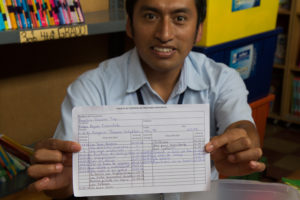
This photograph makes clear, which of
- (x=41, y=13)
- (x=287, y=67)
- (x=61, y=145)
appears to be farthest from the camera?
(x=287, y=67)

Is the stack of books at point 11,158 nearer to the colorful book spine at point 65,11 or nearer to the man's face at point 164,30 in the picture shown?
the colorful book spine at point 65,11

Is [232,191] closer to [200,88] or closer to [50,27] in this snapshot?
[200,88]

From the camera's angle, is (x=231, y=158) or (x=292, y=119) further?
(x=292, y=119)

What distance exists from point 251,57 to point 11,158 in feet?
4.83

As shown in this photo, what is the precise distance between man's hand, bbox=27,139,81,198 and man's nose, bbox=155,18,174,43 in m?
0.44

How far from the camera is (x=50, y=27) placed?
149 centimetres

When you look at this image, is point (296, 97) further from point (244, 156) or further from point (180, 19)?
point (244, 156)

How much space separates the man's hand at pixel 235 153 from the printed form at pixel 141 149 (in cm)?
7

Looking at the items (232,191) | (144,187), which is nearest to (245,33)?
(232,191)

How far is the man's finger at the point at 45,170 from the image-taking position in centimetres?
89

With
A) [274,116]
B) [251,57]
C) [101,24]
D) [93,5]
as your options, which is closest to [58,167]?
[101,24]

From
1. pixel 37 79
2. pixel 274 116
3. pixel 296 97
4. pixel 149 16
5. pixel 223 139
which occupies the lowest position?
pixel 274 116

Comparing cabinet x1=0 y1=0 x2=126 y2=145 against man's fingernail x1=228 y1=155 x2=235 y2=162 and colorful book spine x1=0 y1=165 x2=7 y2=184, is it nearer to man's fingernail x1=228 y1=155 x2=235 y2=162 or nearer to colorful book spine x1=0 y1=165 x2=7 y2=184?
colorful book spine x1=0 y1=165 x2=7 y2=184

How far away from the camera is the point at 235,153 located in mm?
956
